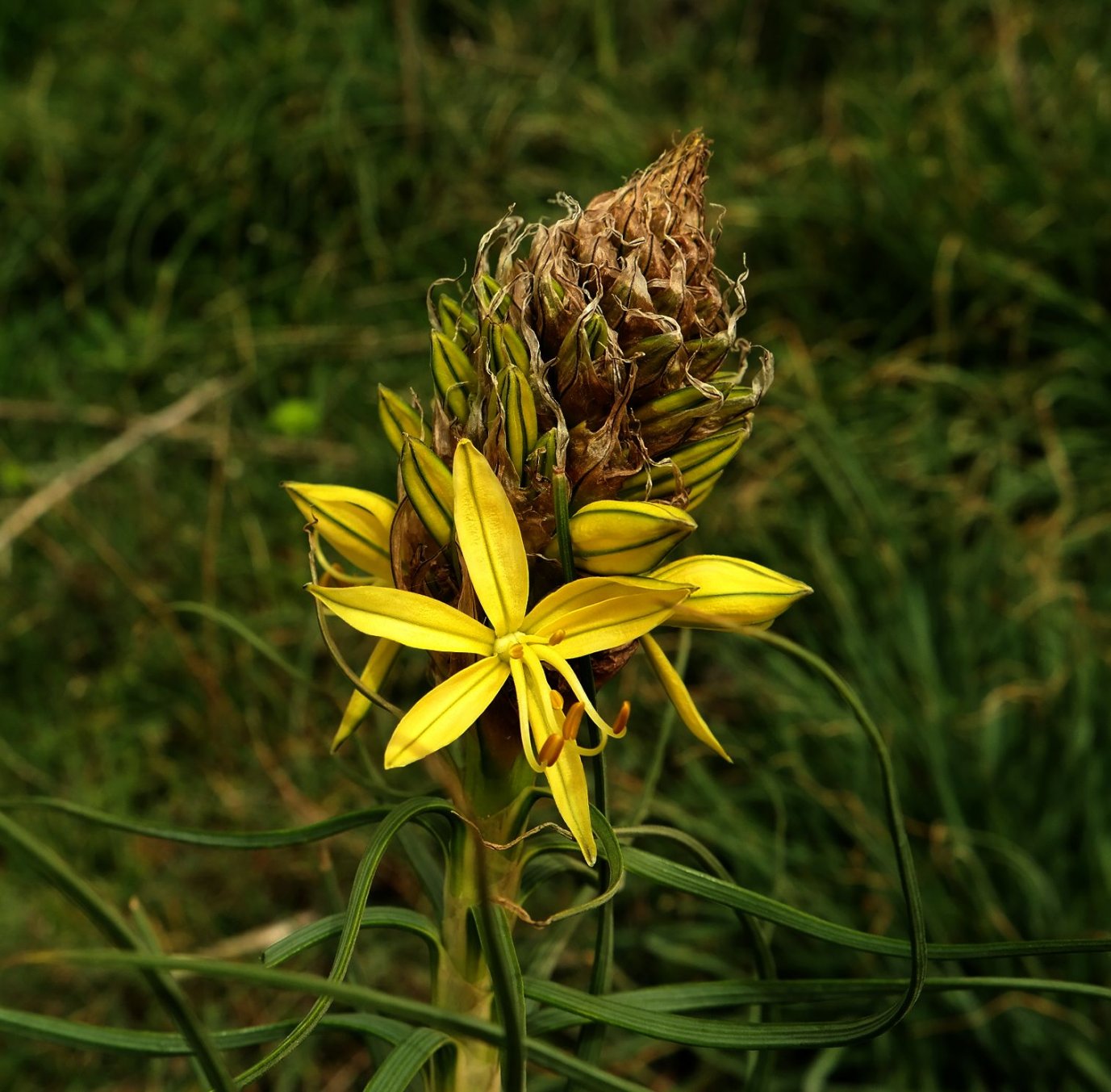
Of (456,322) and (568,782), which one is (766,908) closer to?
(568,782)

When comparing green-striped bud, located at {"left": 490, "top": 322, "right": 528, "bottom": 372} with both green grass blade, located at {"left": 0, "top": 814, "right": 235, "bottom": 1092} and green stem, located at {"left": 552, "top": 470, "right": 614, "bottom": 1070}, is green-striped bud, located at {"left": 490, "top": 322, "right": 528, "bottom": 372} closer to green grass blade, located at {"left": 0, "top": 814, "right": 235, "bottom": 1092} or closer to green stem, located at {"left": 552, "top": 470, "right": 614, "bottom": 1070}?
green stem, located at {"left": 552, "top": 470, "right": 614, "bottom": 1070}

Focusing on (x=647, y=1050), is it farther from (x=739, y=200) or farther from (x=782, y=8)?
(x=782, y=8)

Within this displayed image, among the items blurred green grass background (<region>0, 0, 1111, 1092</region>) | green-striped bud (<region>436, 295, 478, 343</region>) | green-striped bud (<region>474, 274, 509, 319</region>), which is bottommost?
blurred green grass background (<region>0, 0, 1111, 1092</region>)

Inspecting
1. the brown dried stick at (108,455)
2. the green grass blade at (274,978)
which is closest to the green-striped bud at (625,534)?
the green grass blade at (274,978)

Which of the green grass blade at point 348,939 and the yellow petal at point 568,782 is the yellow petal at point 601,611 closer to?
the yellow petal at point 568,782

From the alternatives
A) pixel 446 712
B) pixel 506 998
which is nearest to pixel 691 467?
pixel 446 712

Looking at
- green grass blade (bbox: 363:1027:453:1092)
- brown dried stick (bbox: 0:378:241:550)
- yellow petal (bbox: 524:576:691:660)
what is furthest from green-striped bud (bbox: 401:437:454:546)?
brown dried stick (bbox: 0:378:241:550)
